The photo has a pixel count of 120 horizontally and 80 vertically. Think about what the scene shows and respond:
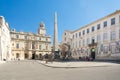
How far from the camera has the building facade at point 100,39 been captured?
31.5m

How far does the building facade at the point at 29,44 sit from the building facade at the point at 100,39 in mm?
25217

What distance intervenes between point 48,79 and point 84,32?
38.9 meters

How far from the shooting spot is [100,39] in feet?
122

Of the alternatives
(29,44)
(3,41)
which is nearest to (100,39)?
(3,41)

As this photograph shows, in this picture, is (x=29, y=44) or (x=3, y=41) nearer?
(x=3, y=41)

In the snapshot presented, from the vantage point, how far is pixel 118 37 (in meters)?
30.6

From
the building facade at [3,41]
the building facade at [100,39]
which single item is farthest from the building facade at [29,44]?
the building facade at [100,39]

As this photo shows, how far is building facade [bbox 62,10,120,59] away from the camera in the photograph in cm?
3148

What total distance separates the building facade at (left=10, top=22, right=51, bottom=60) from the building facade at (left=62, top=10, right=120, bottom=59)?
25.2m

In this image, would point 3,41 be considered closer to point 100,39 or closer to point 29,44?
point 100,39

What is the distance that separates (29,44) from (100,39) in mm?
41391

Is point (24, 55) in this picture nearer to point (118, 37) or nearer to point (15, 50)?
point (15, 50)

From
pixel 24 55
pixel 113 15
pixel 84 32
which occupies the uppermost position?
pixel 113 15

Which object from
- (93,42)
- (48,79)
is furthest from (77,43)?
(48,79)
